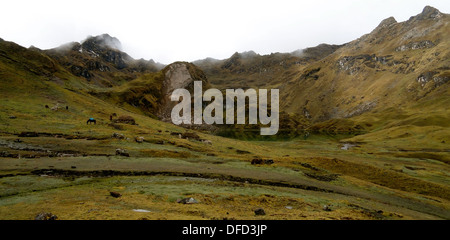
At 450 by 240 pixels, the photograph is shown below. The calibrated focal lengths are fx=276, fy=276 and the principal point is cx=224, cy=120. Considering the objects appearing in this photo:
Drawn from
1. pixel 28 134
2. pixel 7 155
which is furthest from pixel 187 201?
pixel 28 134

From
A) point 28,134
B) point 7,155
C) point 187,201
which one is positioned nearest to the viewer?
point 187,201

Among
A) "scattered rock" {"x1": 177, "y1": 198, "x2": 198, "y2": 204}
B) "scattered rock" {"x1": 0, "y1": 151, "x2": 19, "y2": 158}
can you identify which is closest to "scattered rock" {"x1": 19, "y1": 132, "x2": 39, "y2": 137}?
"scattered rock" {"x1": 0, "y1": 151, "x2": 19, "y2": 158}

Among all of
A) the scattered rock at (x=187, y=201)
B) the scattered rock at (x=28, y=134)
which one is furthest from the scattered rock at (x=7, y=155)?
the scattered rock at (x=187, y=201)

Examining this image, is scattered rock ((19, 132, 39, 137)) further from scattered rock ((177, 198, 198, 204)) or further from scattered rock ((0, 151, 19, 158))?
scattered rock ((177, 198, 198, 204))

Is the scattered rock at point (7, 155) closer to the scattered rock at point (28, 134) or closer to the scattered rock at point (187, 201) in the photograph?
the scattered rock at point (28, 134)

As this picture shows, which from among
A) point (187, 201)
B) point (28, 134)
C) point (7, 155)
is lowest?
point (187, 201)

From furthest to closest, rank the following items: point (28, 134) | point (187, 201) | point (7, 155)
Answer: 1. point (28, 134)
2. point (7, 155)
3. point (187, 201)

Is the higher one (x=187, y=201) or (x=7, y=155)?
(x=7, y=155)

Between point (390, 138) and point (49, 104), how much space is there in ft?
619

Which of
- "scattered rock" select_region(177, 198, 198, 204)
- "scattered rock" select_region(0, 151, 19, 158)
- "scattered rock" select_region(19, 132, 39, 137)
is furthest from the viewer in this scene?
"scattered rock" select_region(19, 132, 39, 137)

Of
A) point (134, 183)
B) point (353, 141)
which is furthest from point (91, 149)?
point (353, 141)

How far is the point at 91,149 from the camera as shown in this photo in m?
61.4

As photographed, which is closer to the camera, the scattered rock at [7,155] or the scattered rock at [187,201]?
the scattered rock at [187,201]

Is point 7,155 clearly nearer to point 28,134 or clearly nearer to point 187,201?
point 28,134
